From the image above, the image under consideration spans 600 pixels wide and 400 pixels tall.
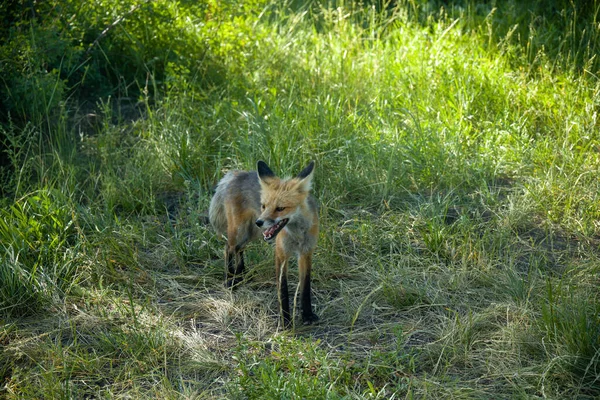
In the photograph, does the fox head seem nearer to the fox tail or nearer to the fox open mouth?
the fox open mouth

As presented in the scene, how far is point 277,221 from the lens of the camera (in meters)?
4.49

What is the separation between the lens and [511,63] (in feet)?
25.5

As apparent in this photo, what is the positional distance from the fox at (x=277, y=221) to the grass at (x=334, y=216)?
0.19 m

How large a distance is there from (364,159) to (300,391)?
3.12 meters

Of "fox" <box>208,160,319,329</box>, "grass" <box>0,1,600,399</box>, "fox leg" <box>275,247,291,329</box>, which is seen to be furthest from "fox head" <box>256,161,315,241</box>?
"grass" <box>0,1,600,399</box>

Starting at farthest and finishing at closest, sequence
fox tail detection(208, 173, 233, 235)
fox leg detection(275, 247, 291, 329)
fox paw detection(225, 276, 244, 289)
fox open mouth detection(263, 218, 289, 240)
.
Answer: fox tail detection(208, 173, 233, 235)
fox paw detection(225, 276, 244, 289)
fox leg detection(275, 247, 291, 329)
fox open mouth detection(263, 218, 289, 240)

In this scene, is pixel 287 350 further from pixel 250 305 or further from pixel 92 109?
pixel 92 109

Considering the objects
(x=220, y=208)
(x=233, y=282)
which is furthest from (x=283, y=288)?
(x=220, y=208)

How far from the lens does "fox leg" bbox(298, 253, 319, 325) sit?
15.5 ft

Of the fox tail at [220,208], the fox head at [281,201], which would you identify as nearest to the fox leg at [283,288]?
the fox head at [281,201]

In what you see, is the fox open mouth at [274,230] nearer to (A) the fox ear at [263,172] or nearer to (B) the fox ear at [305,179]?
(B) the fox ear at [305,179]

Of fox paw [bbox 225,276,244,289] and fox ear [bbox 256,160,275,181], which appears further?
fox paw [bbox 225,276,244,289]

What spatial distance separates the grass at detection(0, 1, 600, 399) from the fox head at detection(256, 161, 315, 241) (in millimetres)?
683

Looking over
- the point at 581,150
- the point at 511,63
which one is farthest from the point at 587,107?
the point at 511,63
